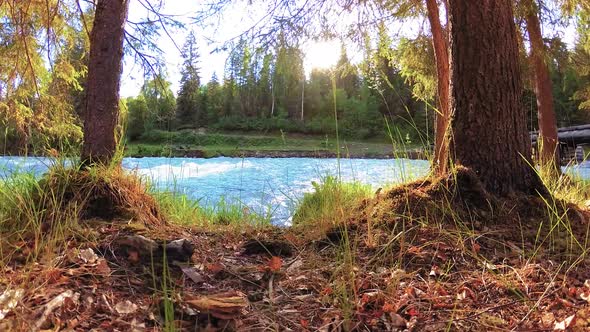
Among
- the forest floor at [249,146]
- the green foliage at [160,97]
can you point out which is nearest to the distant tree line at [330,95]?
the green foliage at [160,97]

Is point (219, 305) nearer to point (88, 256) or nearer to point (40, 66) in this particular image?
point (88, 256)

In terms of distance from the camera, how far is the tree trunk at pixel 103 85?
257 cm

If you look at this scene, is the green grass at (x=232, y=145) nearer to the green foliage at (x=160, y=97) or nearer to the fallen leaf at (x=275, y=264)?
the green foliage at (x=160, y=97)

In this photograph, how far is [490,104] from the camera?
2.37 metres

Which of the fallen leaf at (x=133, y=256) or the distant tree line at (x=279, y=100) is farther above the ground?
the distant tree line at (x=279, y=100)

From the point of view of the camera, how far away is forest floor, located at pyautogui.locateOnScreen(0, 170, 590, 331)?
4.72ft

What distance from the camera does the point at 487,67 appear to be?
239cm

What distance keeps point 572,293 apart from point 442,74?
3506 millimetres

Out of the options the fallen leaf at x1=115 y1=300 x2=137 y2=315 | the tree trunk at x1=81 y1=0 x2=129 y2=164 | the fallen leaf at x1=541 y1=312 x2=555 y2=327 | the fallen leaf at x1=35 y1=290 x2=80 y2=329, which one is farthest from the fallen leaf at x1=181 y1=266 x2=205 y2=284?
the fallen leaf at x1=541 y1=312 x2=555 y2=327

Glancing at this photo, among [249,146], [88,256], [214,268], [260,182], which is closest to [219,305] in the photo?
[214,268]

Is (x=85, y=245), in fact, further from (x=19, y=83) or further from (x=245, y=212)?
(x=19, y=83)

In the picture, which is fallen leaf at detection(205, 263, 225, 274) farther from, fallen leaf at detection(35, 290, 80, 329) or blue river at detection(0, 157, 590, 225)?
blue river at detection(0, 157, 590, 225)

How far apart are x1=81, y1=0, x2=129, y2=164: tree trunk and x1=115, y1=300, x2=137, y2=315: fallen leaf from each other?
1258 millimetres

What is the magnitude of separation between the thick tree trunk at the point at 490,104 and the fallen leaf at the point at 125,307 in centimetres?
184
